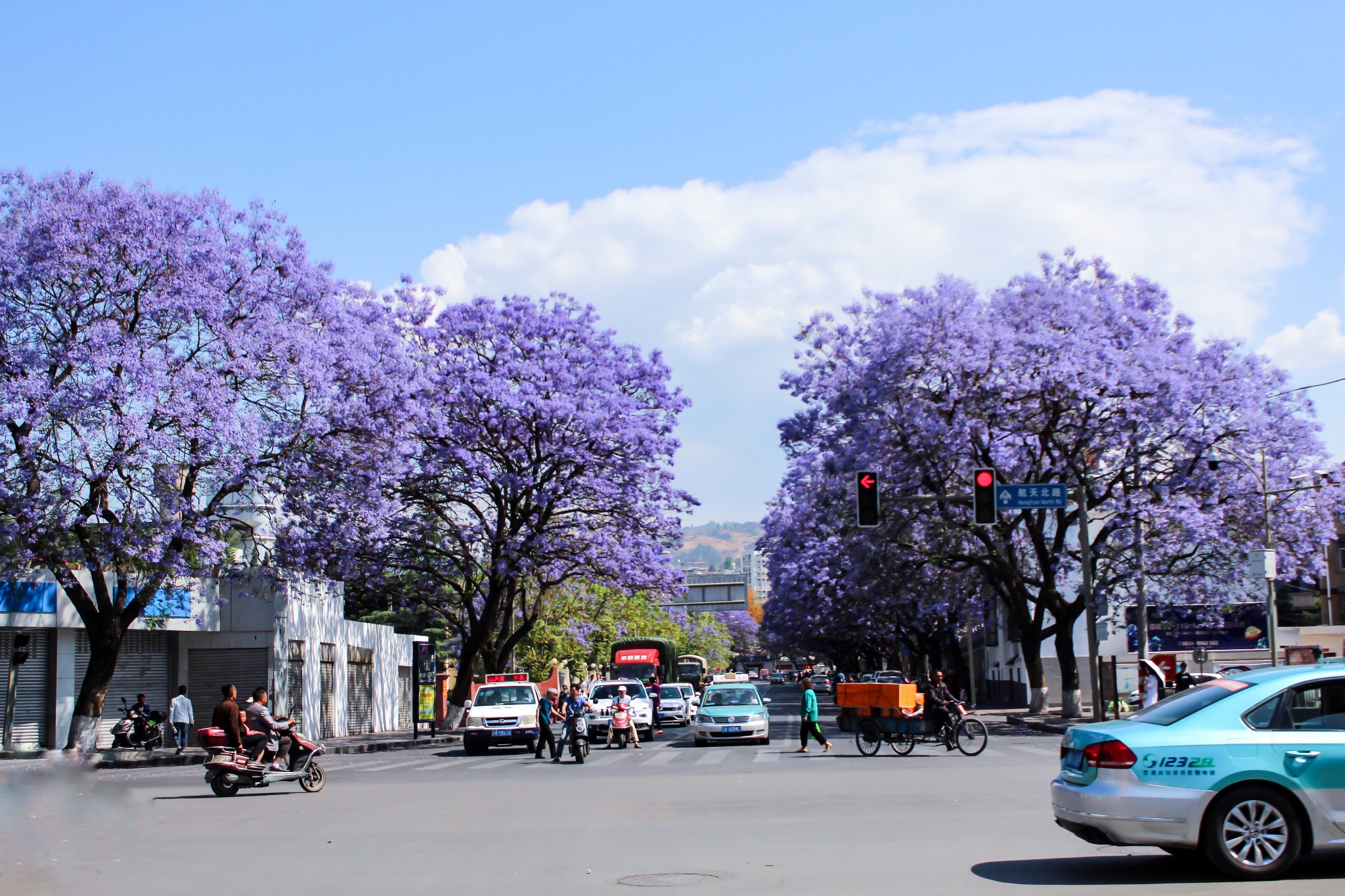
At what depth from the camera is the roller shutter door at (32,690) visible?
3133 cm

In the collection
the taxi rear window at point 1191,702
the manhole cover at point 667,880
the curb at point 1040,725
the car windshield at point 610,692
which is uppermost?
the taxi rear window at point 1191,702

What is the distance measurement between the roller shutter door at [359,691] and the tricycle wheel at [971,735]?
84.9ft

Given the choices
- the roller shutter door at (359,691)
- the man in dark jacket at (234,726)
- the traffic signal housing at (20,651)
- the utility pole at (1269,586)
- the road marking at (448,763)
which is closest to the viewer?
the man in dark jacket at (234,726)

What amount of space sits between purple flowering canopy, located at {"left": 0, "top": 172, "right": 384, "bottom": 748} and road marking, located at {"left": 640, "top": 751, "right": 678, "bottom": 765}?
10.1 meters

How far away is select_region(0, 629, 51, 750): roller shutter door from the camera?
31328 mm

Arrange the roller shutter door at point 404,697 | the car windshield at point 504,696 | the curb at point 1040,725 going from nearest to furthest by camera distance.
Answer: the car windshield at point 504,696, the curb at point 1040,725, the roller shutter door at point 404,697

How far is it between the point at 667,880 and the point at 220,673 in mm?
31402

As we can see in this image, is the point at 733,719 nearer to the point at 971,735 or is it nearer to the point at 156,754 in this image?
the point at 971,735

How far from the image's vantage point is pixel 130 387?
87.4ft

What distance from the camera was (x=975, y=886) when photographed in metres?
9.43

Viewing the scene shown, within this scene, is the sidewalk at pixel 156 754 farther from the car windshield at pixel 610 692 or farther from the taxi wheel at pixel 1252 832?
the taxi wheel at pixel 1252 832

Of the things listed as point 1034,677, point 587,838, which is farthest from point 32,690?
point 1034,677

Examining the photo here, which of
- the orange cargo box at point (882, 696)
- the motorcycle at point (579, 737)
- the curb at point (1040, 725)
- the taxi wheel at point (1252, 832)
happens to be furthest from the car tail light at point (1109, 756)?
the curb at point (1040, 725)

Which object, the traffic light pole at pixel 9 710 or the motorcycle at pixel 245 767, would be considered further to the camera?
the traffic light pole at pixel 9 710
